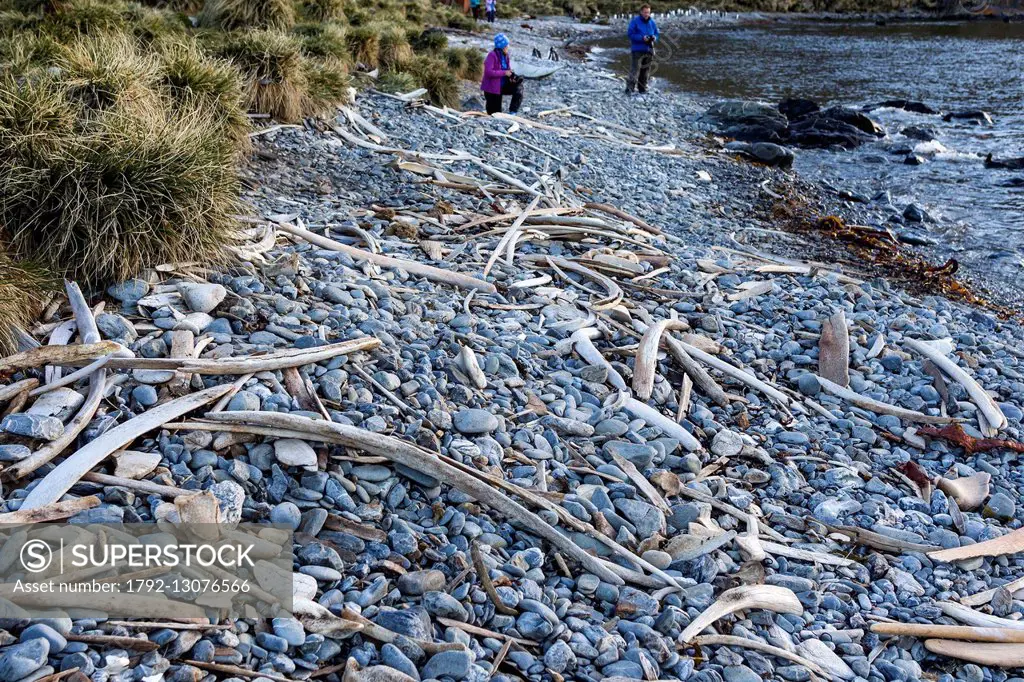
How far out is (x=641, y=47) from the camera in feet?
68.5

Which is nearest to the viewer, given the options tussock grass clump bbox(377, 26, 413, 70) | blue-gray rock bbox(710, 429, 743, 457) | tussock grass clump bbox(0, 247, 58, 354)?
tussock grass clump bbox(0, 247, 58, 354)

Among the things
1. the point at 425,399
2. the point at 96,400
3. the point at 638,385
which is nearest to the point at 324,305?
the point at 425,399

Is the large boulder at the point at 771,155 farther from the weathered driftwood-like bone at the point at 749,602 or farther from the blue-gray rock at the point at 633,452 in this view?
the weathered driftwood-like bone at the point at 749,602

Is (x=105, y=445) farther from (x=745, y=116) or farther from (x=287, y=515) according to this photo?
(x=745, y=116)

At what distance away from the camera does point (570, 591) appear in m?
3.50

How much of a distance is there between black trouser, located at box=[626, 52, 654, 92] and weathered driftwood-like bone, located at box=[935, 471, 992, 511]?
1839cm

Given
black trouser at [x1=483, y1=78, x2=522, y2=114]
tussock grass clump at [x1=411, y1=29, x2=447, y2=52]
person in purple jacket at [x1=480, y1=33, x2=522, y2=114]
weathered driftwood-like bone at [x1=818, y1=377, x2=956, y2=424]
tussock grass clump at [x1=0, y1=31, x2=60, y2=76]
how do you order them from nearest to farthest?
1. weathered driftwood-like bone at [x1=818, y1=377, x2=956, y2=424]
2. tussock grass clump at [x1=0, y1=31, x2=60, y2=76]
3. person in purple jacket at [x1=480, y1=33, x2=522, y2=114]
4. black trouser at [x1=483, y1=78, x2=522, y2=114]
5. tussock grass clump at [x1=411, y1=29, x2=447, y2=52]

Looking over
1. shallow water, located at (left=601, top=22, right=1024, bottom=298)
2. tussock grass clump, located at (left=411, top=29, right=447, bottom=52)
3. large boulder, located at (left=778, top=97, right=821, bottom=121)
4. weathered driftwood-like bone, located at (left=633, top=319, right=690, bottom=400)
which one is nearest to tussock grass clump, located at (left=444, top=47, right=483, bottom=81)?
tussock grass clump, located at (left=411, top=29, right=447, bottom=52)

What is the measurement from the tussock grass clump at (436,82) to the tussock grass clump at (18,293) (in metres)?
11.4

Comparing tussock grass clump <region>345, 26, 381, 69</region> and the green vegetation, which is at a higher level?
tussock grass clump <region>345, 26, 381, 69</region>

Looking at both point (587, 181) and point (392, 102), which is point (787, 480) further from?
point (392, 102)

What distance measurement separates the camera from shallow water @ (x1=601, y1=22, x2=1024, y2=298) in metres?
13.0

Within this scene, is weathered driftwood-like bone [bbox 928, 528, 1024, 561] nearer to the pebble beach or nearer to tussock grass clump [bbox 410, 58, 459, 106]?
the pebble beach
